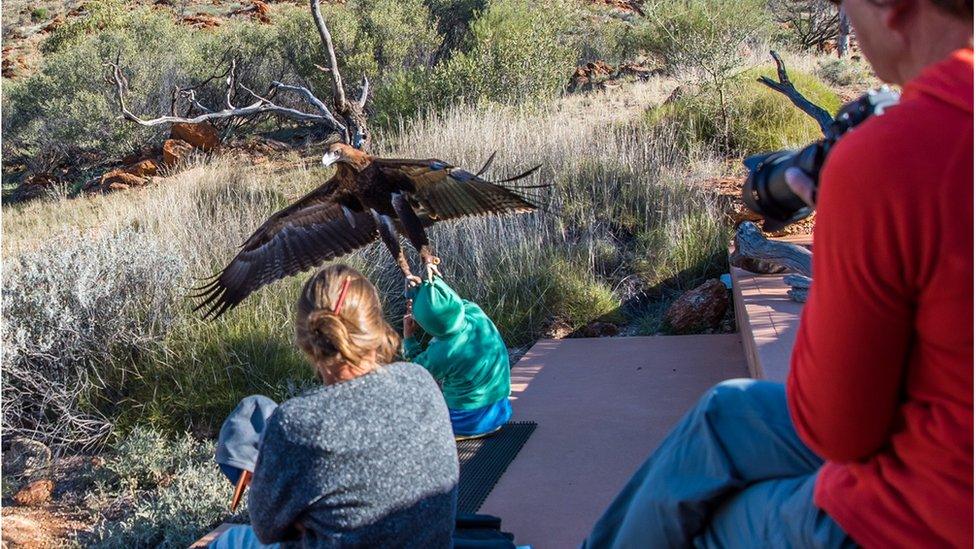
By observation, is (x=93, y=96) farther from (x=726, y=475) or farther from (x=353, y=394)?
(x=726, y=475)

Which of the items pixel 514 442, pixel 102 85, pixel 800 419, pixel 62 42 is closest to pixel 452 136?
pixel 514 442

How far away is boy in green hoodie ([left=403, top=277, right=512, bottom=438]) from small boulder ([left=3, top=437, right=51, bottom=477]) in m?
2.49

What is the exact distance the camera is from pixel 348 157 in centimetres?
484

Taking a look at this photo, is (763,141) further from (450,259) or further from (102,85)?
(102,85)

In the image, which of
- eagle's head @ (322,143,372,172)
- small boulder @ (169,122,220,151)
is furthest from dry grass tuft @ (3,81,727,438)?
small boulder @ (169,122,220,151)

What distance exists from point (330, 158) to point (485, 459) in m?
1.69

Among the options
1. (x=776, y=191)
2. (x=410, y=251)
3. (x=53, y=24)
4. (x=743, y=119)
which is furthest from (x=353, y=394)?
(x=53, y=24)

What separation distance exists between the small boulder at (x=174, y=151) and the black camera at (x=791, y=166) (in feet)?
44.7

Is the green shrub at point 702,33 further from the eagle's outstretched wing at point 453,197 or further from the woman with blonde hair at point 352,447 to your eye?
the woman with blonde hair at point 352,447

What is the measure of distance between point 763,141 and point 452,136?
299 cm

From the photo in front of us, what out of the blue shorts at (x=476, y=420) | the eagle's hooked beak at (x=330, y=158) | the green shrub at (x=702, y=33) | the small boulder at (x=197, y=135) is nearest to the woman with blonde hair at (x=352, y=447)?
the blue shorts at (x=476, y=420)

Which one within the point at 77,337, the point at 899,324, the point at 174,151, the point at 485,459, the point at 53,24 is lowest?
the point at 53,24

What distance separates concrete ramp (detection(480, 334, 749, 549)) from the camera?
3600mm

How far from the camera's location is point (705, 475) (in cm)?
170
